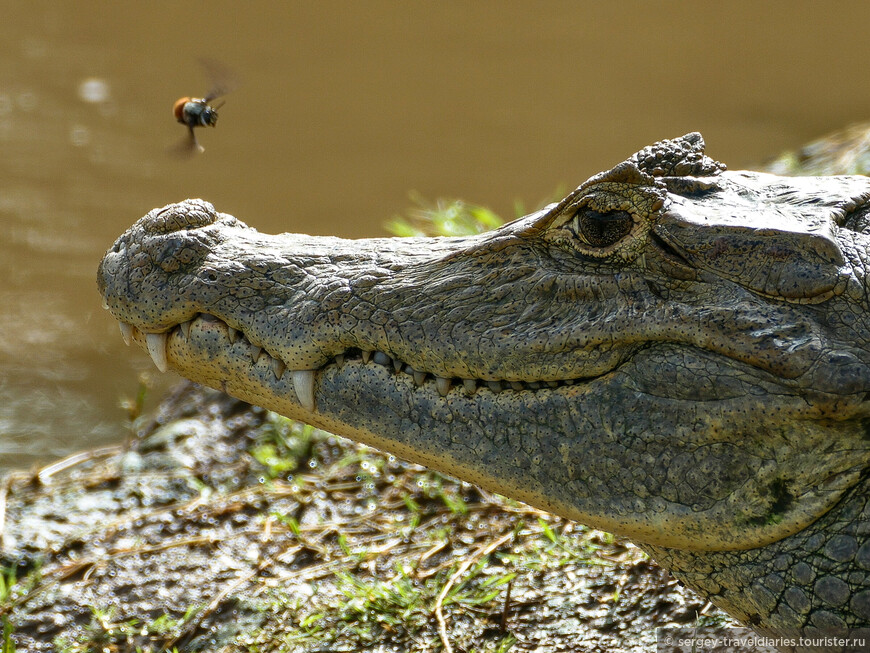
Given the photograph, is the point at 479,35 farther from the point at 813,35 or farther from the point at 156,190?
the point at 156,190

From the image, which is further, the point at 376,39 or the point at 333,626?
the point at 376,39

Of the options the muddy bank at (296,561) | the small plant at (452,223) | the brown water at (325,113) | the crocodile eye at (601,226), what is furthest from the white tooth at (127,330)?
the brown water at (325,113)

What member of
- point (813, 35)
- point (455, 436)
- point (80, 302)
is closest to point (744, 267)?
point (455, 436)

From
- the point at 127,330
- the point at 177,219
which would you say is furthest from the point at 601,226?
the point at 127,330

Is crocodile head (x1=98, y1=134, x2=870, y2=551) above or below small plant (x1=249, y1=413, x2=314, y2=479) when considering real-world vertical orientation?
above

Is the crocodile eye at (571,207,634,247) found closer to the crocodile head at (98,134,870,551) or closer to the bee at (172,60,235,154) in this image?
the crocodile head at (98,134,870,551)

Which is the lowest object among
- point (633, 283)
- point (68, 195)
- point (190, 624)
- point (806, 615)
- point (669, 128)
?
point (190, 624)

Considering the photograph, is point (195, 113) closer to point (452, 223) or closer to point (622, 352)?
point (452, 223)

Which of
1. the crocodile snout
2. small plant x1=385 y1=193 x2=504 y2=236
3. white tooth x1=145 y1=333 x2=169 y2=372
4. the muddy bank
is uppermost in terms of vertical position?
small plant x1=385 y1=193 x2=504 y2=236

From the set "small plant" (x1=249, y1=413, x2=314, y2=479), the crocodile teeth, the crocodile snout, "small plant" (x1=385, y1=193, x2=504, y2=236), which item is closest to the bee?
the crocodile snout
